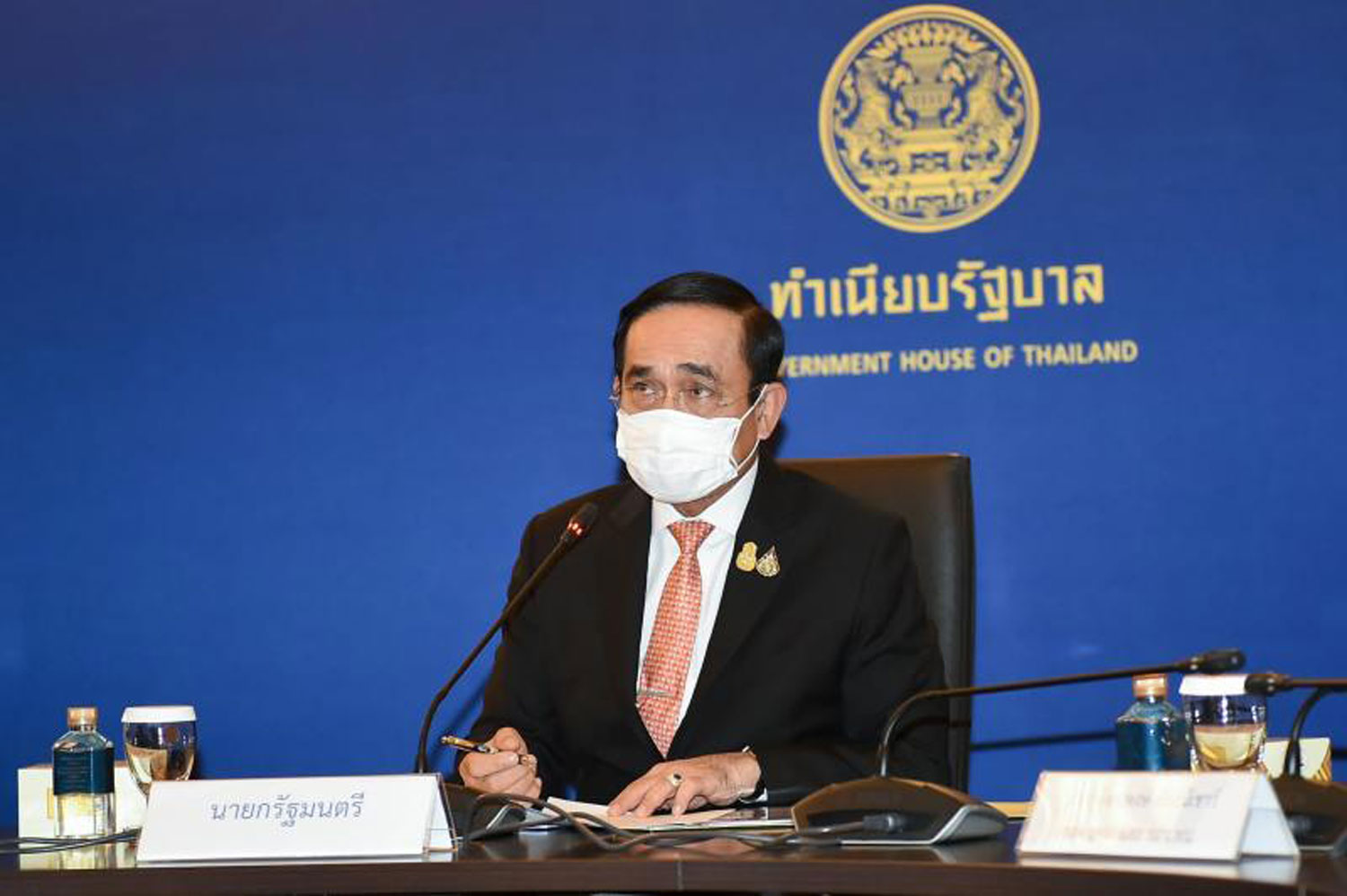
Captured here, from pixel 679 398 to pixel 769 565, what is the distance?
30 centimetres

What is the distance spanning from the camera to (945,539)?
111 inches

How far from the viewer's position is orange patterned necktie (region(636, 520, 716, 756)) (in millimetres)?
2691

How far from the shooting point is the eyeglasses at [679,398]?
2.80 meters

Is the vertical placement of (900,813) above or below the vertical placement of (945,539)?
below

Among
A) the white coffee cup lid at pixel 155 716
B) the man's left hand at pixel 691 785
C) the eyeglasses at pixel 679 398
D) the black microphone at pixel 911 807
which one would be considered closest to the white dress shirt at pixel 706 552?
the eyeglasses at pixel 679 398

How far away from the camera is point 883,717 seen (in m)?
2.61

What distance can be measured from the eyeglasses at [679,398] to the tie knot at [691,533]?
0.57 feet

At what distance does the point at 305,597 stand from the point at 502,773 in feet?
6.20

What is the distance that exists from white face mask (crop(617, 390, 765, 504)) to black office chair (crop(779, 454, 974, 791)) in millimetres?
240

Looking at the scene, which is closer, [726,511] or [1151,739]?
[1151,739]

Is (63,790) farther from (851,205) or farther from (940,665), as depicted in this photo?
(851,205)

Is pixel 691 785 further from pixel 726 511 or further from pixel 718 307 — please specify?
pixel 718 307

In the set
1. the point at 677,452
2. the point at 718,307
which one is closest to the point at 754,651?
the point at 677,452

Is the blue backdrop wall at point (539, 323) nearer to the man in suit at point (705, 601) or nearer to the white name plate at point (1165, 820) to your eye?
the man in suit at point (705, 601)
